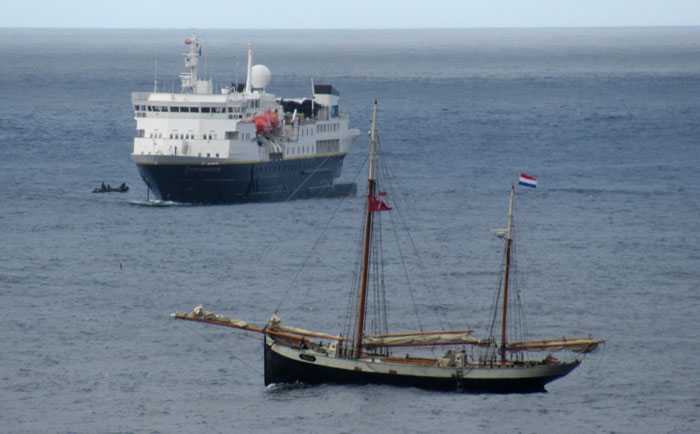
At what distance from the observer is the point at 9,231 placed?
99125mm

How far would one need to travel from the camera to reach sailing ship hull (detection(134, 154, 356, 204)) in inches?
4277

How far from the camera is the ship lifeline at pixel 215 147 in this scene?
10938 cm

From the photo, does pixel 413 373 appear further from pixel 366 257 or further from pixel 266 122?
pixel 266 122

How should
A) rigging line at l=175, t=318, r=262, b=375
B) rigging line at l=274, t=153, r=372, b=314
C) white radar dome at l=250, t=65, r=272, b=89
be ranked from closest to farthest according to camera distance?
rigging line at l=175, t=318, r=262, b=375, rigging line at l=274, t=153, r=372, b=314, white radar dome at l=250, t=65, r=272, b=89

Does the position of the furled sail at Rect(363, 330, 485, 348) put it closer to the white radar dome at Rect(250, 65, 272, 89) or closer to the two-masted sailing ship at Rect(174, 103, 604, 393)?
the two-masted sailing ship at Rect(174, 103, 604, 393)

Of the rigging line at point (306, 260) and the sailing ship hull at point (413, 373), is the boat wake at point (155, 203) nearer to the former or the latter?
the rigging line at point (306, 260)

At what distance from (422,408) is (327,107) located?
76528 millimetres

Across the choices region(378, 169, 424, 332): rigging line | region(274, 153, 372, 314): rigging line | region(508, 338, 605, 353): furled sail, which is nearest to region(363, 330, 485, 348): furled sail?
region(508, 338, 605, 353): furled sail

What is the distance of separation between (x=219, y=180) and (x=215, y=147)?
2.86m

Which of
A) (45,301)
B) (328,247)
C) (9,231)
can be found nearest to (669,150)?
(328,247)

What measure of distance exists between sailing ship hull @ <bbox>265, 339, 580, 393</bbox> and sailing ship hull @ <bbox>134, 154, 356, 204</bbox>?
51.4 m

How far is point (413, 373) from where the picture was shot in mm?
58688

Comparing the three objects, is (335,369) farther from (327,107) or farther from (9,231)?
(327,107)

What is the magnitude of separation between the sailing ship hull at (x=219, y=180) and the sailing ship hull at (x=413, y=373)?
5139 centimetres
